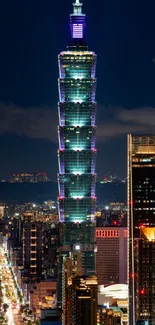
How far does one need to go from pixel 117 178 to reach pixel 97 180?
231 centimetres

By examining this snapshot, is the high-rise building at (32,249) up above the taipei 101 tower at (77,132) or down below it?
below

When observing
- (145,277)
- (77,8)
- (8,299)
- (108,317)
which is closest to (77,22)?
(77,8)

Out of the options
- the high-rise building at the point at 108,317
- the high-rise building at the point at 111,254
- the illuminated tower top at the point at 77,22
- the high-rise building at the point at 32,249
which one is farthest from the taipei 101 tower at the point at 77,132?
the high-rise building at the point at 108,317

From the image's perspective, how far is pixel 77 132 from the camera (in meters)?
28.9

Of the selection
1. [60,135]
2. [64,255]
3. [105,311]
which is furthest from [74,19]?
[105,311]

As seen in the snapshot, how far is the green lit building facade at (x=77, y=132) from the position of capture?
94.3ft

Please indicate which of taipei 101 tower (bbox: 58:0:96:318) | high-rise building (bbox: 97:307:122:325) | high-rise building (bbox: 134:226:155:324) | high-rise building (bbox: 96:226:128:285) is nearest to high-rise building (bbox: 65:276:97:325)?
high-rise building (bbox: 97:307:122:325)

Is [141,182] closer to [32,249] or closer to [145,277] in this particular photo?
[145,277]

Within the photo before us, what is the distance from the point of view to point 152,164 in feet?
79.2

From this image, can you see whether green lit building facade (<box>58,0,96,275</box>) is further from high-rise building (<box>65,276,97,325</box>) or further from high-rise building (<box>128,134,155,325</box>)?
high-rise building (<box>65,276,97,325</box>)

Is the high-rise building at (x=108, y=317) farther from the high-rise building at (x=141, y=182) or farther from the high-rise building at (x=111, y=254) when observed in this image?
the high-rise building at (x=111, y=254)

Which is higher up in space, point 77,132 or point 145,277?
point 77,132

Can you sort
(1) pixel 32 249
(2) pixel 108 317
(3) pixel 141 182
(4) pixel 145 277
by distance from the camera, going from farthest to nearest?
(1) pixel 32 249
(3) pixel 141 182
(4) pixel 145 277
(2) pixel 108 317

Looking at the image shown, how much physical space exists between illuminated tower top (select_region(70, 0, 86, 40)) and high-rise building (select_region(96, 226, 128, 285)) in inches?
236
